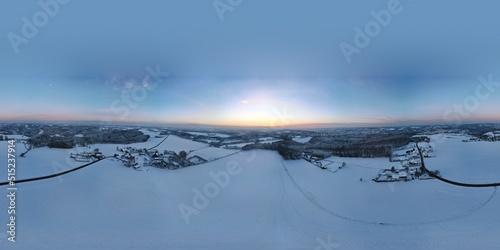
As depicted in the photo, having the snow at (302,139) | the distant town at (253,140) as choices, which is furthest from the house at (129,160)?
the snow at (302,139)

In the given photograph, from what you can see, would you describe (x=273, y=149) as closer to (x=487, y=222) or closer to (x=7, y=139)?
(x=487, y=222)

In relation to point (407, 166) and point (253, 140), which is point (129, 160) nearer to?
point (253, 140)

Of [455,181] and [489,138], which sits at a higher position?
[489,138]

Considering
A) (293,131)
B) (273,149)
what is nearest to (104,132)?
(273,149)

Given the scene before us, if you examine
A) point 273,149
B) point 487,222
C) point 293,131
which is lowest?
point 487,222

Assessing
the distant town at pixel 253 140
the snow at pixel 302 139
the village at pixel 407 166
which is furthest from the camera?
the snow at pixel 302 139

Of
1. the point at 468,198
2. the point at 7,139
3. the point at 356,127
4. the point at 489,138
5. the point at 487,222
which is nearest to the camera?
the point at 487,222

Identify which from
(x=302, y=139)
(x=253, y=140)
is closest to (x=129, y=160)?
(x=253, y=140)

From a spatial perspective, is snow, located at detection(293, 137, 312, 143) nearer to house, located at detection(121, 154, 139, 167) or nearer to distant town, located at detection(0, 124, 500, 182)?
distant town, located at detection(0, 124, 500, 182)

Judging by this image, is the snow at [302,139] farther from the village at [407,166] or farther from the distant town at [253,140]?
the village at [407,166]

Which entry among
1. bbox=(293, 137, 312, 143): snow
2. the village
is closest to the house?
bbox=(293, 137, 312, 143): snow

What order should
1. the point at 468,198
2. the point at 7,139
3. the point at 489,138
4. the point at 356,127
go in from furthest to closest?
the point at 489,138
the point at 356,127
the point at 7,139
the point at 468,198
